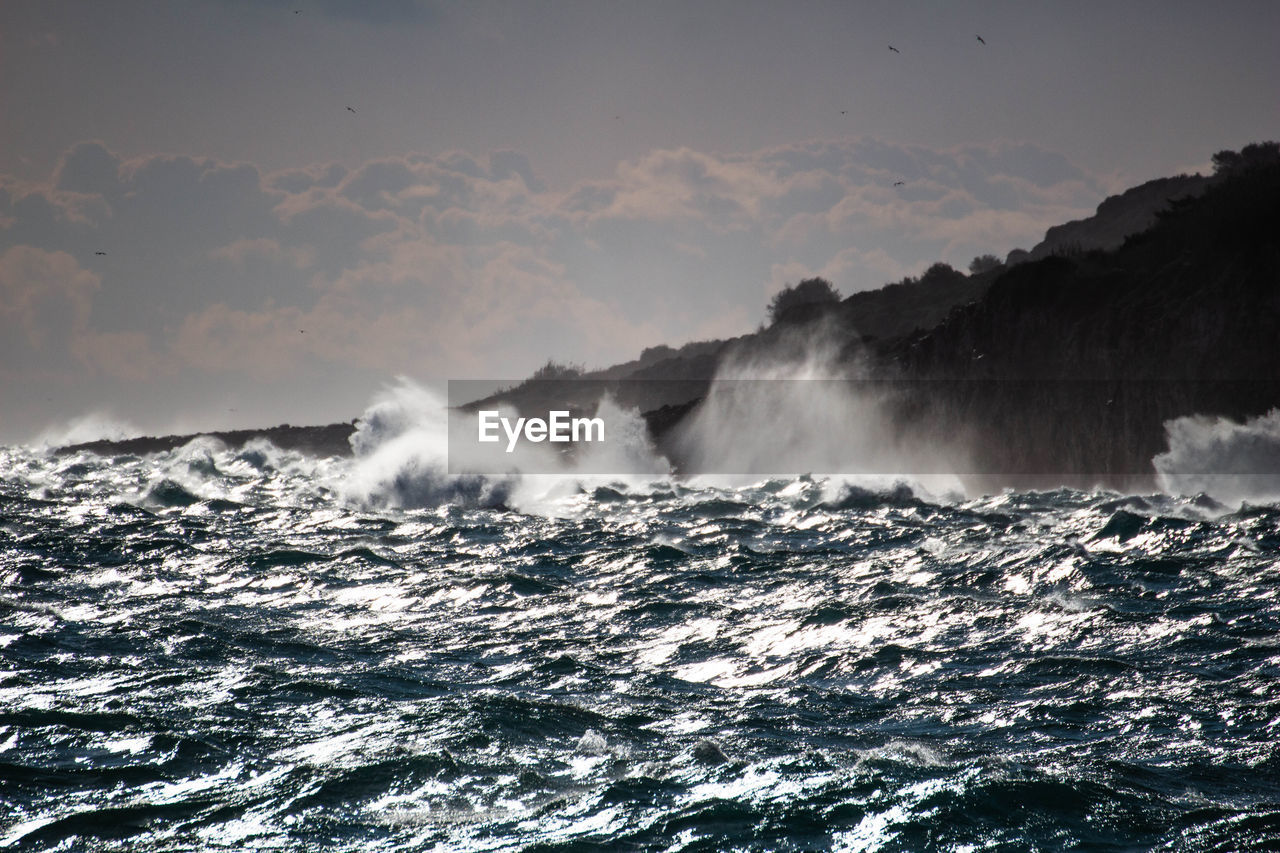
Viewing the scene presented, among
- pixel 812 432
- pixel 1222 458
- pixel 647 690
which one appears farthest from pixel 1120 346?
pixel 647 690

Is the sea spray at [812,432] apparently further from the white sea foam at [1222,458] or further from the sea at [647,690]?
the sea at [647,690]

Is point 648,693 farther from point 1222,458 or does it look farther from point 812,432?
point 812,432

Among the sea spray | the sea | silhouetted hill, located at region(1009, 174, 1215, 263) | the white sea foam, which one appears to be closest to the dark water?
the sea

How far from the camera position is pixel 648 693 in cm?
1163

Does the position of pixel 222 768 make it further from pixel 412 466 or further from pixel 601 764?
pixel 412 466

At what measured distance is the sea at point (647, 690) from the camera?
25.0 ft

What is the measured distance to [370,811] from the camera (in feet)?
25.8

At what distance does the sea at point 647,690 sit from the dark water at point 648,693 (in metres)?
0.05

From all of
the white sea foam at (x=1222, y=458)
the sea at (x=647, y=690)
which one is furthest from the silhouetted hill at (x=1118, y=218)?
the sea at (x=647, y=690)

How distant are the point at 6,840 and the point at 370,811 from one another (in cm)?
246

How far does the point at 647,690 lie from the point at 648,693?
149 millimetres

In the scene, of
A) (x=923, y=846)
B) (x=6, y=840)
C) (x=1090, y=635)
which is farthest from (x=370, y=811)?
(x=1090, y=635)

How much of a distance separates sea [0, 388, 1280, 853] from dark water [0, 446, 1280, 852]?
0.05 meters

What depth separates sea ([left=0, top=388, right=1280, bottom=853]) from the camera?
25.0 feet
